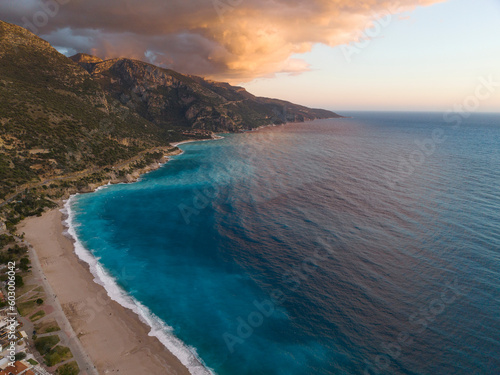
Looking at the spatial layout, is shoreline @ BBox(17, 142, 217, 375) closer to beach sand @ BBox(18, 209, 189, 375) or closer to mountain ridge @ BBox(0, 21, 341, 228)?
beach sand @ BBox(18, 209, 189, 375)

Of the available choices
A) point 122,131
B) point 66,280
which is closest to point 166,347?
point 66,280

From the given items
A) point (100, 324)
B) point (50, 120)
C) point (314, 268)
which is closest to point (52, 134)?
point (50, 120)

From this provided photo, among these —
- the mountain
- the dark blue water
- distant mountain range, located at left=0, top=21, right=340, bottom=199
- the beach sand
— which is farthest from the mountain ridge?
the beach sand

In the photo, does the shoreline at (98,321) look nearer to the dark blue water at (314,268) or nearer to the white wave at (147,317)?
the white wave at (147,317)

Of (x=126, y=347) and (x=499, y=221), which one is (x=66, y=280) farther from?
(x=499, y=221)

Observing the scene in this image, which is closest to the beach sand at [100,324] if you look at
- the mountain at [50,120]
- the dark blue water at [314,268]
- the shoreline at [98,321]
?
the shoreline at [98,321]

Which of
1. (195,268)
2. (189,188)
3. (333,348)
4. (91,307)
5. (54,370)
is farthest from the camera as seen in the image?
(189,188)

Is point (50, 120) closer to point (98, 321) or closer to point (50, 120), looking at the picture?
point (50, 120)
